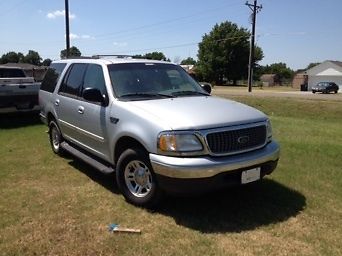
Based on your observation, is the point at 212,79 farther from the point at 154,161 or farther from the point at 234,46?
the point at 154,161

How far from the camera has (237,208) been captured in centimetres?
502

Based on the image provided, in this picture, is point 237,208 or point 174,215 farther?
point 237,208

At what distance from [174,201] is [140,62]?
2.18 m

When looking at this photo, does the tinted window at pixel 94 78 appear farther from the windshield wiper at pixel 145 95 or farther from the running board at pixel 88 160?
the running board at pixel 88 160

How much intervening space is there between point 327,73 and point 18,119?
210 ft

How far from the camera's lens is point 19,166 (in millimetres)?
7191

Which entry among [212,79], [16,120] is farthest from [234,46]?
[16,120]

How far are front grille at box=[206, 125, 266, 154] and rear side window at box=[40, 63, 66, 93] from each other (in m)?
3.97

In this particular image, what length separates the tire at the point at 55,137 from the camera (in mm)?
7594

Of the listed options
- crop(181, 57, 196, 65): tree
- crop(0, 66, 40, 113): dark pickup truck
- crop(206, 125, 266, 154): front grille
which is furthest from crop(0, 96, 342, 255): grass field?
crop(181, 57, 196, 65): tree

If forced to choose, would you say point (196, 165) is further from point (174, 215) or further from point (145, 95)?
point (145, 95)

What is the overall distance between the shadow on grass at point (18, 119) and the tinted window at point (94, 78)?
646 centimetres

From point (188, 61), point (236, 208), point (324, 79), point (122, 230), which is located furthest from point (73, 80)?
point (188, 61)

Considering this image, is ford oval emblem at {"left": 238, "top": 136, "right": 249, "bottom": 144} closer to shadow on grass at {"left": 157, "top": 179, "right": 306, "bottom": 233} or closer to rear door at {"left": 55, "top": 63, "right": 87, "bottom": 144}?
shadow on grass at {"left": 157, "top": 179, "right": 306, "bottom": 233}
